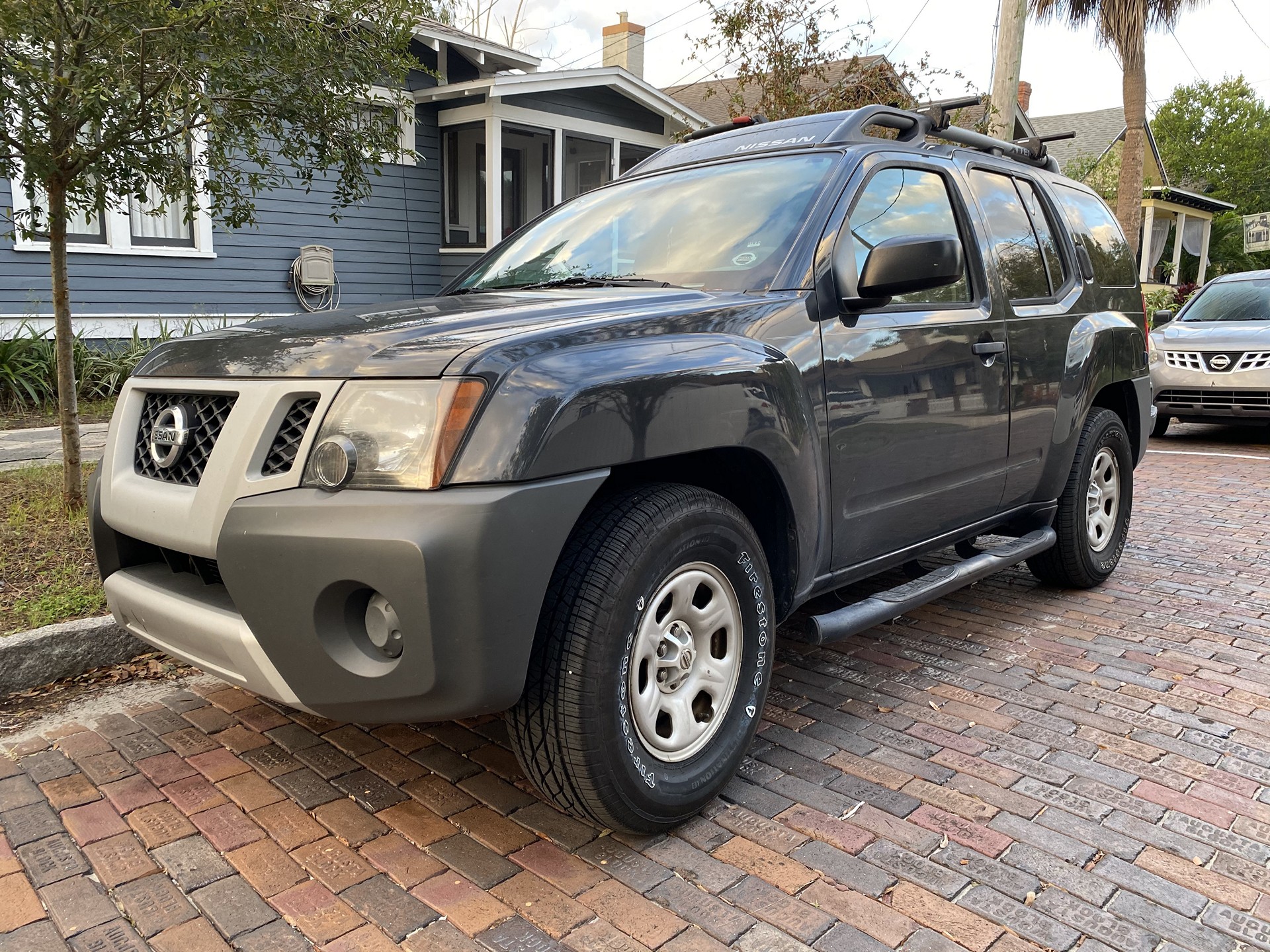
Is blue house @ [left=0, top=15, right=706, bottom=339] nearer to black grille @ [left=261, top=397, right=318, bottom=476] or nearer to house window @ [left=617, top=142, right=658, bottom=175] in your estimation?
house window @ [left=617, top=142, right=658, bottom=175]

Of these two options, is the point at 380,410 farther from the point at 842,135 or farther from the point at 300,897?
the point at 842,135

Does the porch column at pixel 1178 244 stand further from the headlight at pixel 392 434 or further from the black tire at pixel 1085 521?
the headlight at pixel 392 434

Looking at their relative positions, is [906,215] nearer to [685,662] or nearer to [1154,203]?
[685,662]

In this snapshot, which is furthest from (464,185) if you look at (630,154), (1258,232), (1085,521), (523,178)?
(1258,232)

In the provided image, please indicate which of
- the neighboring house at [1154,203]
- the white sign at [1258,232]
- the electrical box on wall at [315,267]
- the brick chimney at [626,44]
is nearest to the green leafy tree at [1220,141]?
the neighboring house at [1154,203]

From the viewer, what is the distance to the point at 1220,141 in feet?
154

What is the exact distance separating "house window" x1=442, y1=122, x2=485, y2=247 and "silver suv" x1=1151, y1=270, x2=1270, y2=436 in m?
8.98

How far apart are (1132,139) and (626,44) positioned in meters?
14.0

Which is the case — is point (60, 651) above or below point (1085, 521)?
below

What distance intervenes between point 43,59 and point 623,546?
12.8 feet

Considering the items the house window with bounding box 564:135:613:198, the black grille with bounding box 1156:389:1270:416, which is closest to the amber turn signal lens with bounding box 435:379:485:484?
the black grille with bounding box 1156:389:1270:416

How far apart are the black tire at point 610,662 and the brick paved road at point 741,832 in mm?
188

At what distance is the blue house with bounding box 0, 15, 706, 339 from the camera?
10.5 metres

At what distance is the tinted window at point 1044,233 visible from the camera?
14.5 ft
